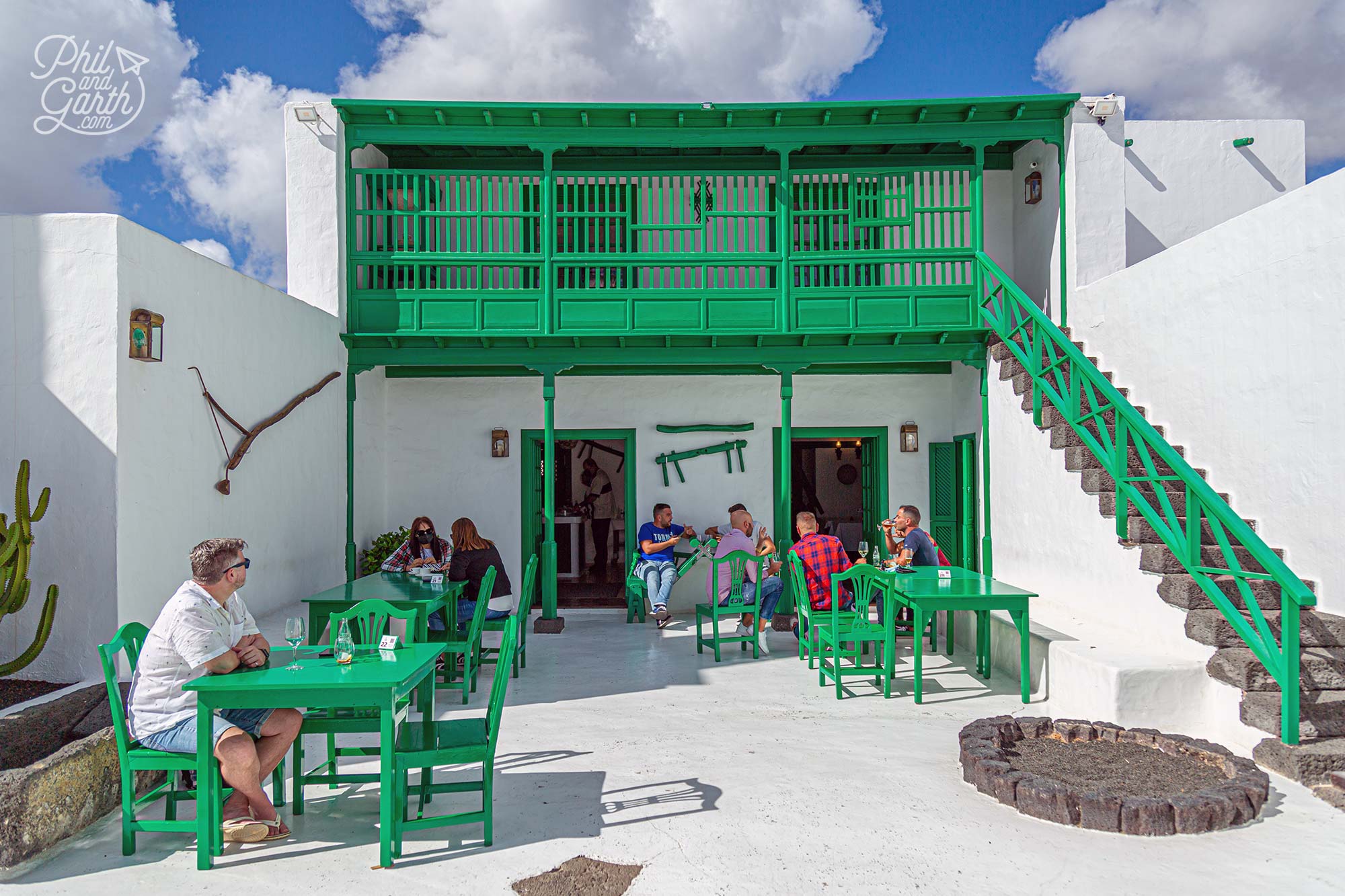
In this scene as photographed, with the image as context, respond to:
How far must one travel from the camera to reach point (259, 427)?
7.23 meters

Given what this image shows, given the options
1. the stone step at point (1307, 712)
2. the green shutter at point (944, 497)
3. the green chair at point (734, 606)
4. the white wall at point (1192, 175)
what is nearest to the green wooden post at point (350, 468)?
the green chair at point (734, 606)

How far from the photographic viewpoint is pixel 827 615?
23.5ft

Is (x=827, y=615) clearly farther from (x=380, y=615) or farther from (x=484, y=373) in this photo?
(x=484, y=373)

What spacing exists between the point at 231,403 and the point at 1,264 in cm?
176

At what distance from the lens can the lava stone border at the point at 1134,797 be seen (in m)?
3.75

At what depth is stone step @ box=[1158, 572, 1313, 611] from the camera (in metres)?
5.57

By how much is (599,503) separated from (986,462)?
24.2ft

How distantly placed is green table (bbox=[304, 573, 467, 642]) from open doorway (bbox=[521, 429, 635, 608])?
313 centimetres

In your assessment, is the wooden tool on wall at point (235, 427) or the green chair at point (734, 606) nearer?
the wooden tool on wall at point (235, 427)

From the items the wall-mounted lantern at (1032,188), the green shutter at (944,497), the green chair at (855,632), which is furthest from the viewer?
the green shutter at (944,497)

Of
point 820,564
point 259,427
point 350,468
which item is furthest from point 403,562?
point 820,564

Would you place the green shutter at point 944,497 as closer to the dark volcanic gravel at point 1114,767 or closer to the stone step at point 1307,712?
the stone step at point 1307,712

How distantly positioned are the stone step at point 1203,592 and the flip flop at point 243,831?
207 inches

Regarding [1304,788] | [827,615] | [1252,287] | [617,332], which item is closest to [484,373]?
[617,332]
